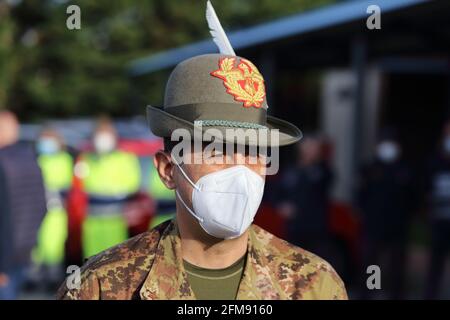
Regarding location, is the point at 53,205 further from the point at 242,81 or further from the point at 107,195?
the point at 242,81

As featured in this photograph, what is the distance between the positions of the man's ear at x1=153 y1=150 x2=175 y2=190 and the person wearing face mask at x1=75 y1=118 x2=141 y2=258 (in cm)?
771

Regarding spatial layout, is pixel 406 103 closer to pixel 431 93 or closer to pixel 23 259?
pixel 431 93

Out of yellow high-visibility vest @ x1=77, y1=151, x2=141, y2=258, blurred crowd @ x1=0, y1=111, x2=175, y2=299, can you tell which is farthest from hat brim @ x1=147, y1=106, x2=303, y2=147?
yellow high-visibility vest @ x1=77, y1=151, x2=141, y2=258

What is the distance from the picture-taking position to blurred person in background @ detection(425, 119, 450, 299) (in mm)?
10320

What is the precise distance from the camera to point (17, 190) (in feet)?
27.9

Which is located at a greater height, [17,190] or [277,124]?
[277,124]

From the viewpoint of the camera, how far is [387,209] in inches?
426

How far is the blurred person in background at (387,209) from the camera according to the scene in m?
10.8

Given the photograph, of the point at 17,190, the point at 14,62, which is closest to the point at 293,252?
the point at 17,190

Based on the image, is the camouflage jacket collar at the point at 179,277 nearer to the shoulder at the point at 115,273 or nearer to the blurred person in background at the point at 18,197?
the shoulder at the point at 115,273

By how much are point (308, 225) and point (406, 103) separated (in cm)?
938

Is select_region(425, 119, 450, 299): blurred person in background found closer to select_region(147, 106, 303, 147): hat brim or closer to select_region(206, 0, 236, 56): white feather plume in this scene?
→ select_region(206, 0, 236, 56): white feather plume

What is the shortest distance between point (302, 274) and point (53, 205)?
963 centimetres
